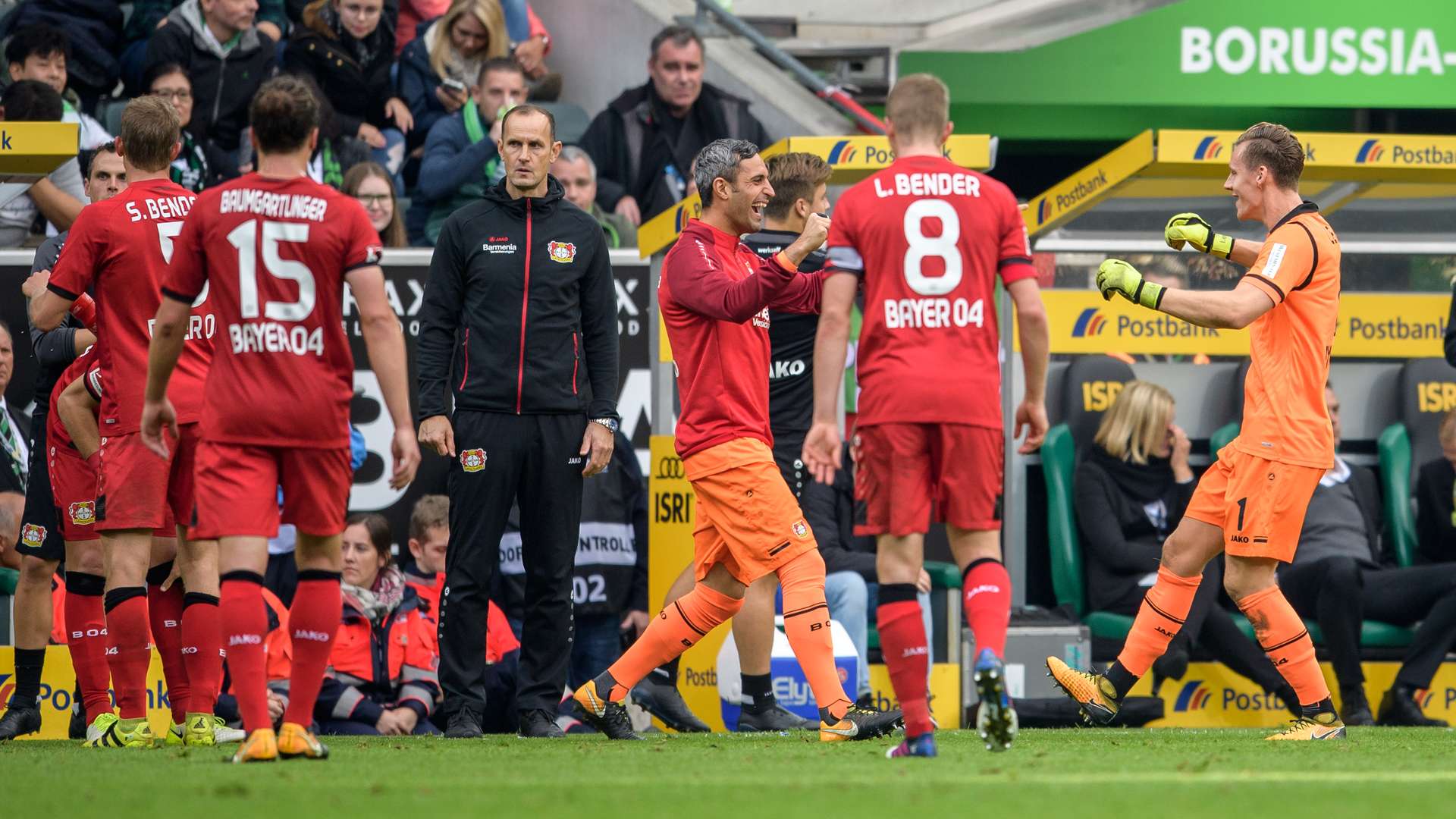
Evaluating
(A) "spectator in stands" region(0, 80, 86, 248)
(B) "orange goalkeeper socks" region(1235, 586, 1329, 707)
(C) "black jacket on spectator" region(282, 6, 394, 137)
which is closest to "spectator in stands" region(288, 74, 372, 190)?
(C) "black jacket on spectator" region(282, 6, 394, 137)

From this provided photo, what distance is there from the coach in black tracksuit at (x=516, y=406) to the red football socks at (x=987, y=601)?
6.43 ft

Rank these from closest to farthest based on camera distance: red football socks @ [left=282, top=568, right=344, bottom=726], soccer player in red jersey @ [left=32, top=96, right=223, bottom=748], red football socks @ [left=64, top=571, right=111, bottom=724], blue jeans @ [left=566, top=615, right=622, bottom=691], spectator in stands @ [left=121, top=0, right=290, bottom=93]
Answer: red football socks @ [left=282, top=568, right=344, bottom=726], soccer player in red jersey @ [left=32, top=96, right=223, bottom=748], red football socks @ [left=64, top=571, right=111, bottom=724], blue jeans @ [left=566, top=615, right=622, bottom=691], spectator in stands @ [left=121, top=0, right=290, bottom=93]

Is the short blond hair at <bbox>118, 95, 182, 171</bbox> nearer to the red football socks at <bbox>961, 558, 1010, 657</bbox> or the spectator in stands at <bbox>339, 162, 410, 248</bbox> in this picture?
the red football socks at <bbox>961, 558, 1010, 657</bbox>

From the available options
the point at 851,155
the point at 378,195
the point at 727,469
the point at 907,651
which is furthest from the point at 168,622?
the point at 851,155

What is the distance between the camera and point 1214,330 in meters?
10.6

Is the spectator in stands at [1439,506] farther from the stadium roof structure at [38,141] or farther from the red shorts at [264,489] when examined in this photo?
the stadium roof structure at [38,141]

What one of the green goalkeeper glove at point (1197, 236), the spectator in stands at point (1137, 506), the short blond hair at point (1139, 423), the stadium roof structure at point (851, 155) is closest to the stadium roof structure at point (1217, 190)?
the stadium roof structure at point (851, 155)

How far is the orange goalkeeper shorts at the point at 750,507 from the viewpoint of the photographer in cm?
666

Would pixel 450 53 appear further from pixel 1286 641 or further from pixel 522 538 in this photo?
pixel 1286 641

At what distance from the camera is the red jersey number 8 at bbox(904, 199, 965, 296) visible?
5789 mm

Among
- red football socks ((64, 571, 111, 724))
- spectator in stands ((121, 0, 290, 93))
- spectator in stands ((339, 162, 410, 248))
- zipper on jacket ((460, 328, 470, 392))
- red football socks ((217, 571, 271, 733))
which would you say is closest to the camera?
→ red football socks ((217, 571, 271, 733))

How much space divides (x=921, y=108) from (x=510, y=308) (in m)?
2.09

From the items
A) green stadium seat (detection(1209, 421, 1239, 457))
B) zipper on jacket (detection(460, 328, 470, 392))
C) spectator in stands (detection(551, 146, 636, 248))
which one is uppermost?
spectator in stands (detection(551, 146, 636, 248))

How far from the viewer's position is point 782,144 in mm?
8906
